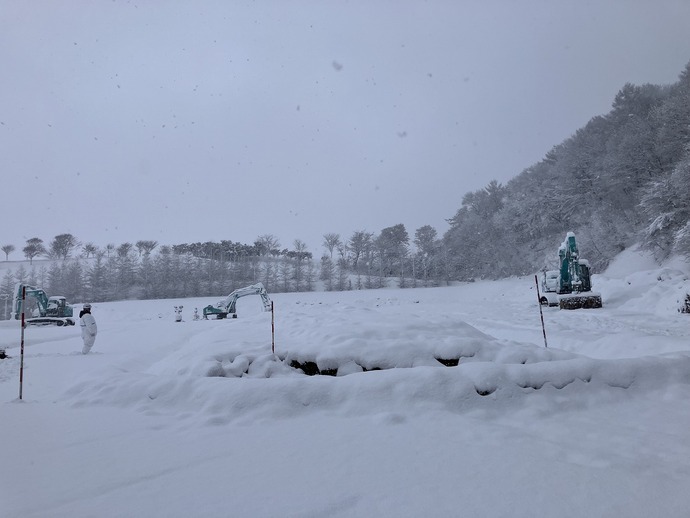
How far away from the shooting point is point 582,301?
56.5ft

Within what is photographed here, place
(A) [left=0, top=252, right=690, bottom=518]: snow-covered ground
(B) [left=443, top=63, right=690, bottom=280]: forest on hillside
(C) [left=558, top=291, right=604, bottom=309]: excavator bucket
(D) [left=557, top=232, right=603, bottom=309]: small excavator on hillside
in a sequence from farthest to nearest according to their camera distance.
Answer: (B) [left=443, top=63, right=690, bottom=280]: forest on hillside
(D) [left=557, top=232, right=603, bottom=309]: small excavator on hillside
(C) [left=558, top=291, right=604, bottom=309]: excavator bucket
(A) [left=0, top=252, right=690, bottom=518]: snow-covered ground

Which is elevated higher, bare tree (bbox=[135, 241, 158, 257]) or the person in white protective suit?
bare tree (bbox=[135, 241, 158, 257])

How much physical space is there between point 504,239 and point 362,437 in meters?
49.7

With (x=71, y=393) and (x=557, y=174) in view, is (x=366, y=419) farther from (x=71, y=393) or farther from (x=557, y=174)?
(x=557, y=174)

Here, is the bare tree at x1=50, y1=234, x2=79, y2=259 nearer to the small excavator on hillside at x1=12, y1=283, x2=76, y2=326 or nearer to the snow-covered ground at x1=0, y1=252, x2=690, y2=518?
the small excavator on hillside at x1=12, y1=283, x2=76, y2=326

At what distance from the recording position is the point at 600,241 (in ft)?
109

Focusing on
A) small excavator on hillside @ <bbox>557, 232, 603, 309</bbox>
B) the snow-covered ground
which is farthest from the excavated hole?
small excavator on hillside @ <bbox>557, 232, 603, 309</bbox>

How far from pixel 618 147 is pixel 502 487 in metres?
37.0

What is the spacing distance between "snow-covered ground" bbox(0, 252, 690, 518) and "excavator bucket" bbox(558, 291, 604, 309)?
1336 cm

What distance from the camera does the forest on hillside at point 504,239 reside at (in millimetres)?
25219

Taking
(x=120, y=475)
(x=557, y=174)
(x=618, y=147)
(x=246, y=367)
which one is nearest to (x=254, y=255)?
(x=557, y=174)

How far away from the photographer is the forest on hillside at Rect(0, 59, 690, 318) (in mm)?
25219

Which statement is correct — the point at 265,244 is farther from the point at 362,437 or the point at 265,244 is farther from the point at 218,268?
the point at 362,437

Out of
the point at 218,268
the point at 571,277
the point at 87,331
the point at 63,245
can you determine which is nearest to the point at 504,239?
the point at 571,277
